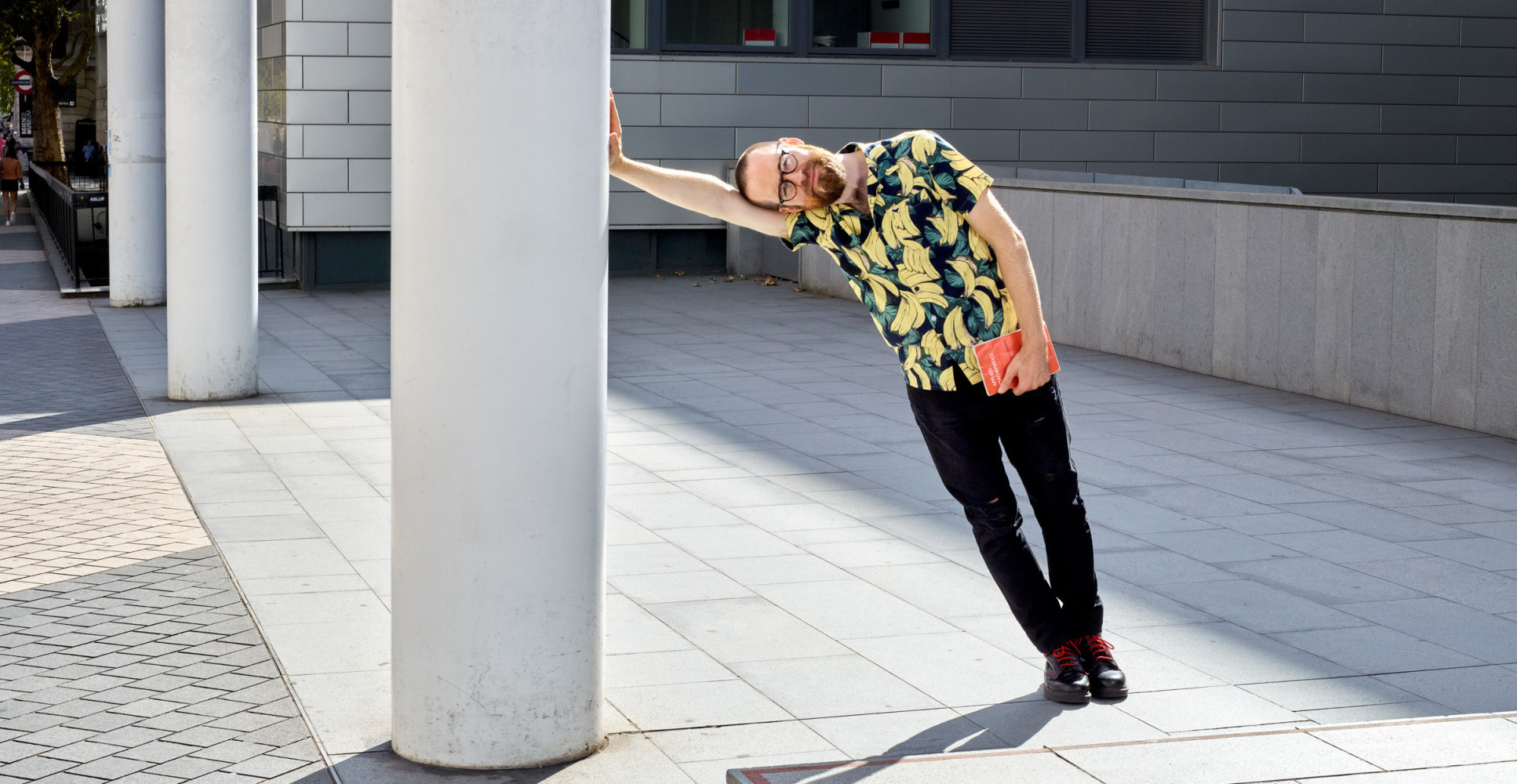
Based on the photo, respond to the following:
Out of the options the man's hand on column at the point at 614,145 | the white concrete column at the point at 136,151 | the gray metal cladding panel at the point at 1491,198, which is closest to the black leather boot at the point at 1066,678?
the man's hand on column at the point at 614,145

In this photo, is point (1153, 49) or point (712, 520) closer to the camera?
point (712, 520)

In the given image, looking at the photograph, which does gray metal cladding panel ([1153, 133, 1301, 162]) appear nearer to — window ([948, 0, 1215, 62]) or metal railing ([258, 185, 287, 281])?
window ([948, 0, 1215, 62])

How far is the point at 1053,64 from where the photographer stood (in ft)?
63.6

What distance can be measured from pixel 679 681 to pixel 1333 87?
1794cm

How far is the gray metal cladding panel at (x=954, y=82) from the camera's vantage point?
1898 centimetres

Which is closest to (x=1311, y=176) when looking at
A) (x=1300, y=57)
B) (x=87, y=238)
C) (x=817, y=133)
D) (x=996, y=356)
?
(x=1300, y=57)

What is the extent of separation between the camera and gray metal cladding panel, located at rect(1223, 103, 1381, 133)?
20.1m

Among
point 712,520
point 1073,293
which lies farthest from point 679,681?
point 1073,293

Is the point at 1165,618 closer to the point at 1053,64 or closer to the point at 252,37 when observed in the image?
the point at 252,37

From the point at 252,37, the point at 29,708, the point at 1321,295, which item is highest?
the point at 252,37

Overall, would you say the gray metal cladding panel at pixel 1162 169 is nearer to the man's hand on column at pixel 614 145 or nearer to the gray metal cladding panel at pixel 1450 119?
the gray metal cladding panel at pixel 1450 119

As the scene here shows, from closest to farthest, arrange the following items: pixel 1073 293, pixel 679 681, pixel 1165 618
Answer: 1. pixel 679 681
2. pixel 1165 618
3. pixel 1073 293

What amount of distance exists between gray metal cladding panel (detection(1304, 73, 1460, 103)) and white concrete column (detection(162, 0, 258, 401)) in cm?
1416

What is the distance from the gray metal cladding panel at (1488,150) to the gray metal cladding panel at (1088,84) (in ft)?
14.5
